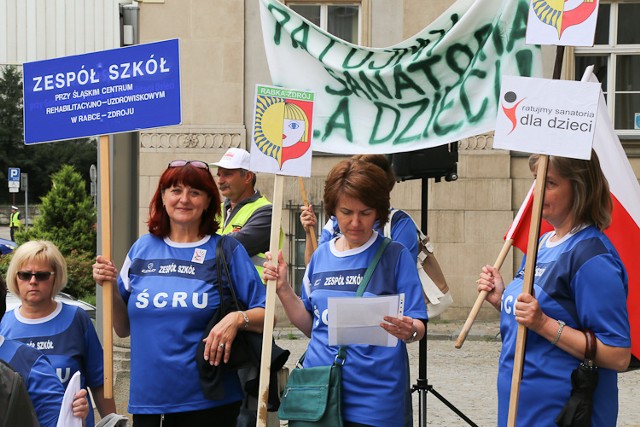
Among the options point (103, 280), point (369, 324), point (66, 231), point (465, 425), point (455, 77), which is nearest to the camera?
point (369, 324)

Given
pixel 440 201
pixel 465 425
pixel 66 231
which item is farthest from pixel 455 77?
pixel 66 231

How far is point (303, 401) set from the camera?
4414 millimetres

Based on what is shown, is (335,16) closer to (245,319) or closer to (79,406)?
(245,319)

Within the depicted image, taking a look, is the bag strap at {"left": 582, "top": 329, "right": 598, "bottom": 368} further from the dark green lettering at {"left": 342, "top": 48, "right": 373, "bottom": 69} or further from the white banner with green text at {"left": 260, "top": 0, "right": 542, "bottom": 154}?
the dark green lettering at {"left": 342, "top": 48, "right": 373, "bottom": 69}

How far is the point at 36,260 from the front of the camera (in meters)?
4.68

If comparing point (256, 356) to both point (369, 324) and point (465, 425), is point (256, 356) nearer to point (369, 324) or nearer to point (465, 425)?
point (369, 324)

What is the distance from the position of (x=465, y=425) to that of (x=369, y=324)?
4.54 m

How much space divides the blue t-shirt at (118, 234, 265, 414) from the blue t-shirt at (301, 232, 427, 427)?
0.42 m

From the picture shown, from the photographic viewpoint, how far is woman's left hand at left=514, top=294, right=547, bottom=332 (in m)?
3.85

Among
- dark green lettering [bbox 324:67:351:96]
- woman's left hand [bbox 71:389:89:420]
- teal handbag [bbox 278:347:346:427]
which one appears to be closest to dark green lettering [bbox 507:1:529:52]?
dark green lettering [bbox 324:67:351:96]

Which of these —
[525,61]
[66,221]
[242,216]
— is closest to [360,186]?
[525,61]

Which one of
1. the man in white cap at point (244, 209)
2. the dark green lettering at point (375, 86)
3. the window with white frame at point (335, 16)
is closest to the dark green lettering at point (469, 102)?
the dark green lettering at point (375, 86)

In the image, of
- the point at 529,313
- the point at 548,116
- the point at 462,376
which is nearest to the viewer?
the point at 529,313

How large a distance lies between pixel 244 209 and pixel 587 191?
2.79 meters
